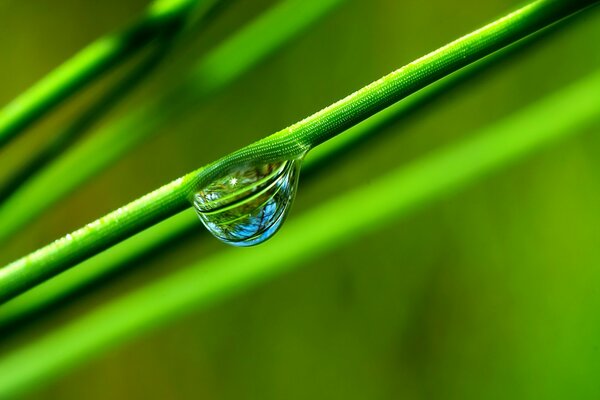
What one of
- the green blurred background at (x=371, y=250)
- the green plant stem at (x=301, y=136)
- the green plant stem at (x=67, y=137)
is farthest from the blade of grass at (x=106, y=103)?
the green blurred background at (x=371, y=250)

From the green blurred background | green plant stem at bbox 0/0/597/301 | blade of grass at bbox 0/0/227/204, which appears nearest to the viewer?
green plant stem at bbox 0/0/597/301

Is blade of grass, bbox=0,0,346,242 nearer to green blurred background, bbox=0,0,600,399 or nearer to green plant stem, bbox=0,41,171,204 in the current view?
green plant stem, bbox=0,41,171,204

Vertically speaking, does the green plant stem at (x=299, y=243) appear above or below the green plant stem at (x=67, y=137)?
below

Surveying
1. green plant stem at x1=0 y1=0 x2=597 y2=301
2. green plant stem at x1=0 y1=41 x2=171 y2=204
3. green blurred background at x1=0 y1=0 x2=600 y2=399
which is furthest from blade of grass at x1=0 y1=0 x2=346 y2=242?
green blurred background at x1=0 y1=0 x2=600 y2=399

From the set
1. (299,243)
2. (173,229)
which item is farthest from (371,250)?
(173,229)

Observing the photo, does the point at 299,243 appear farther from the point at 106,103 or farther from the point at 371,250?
the point at 371,250

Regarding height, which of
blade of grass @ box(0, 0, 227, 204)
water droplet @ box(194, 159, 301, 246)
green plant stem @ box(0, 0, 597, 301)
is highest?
blade of grass @ box(0, 0, 227, 204)

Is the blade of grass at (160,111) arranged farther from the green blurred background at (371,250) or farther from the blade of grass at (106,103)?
the green blurred background at (371,250)

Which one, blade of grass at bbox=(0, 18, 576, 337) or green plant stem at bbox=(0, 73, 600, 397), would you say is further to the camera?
green plant stem at bbox=(0, 73, 600, 397)
